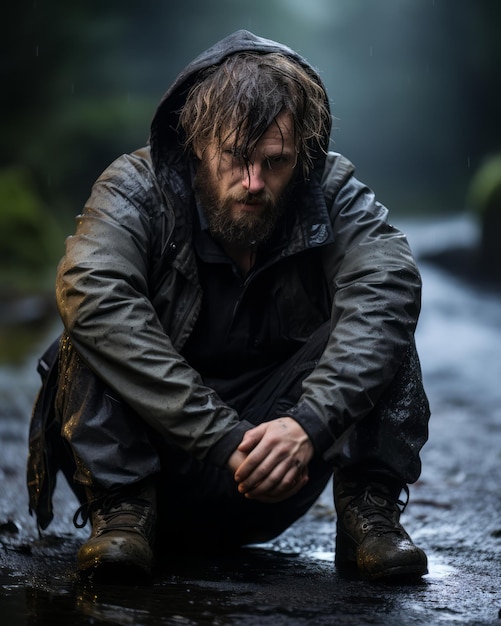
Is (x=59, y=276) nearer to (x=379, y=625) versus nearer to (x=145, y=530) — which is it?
(x=145, y=530)

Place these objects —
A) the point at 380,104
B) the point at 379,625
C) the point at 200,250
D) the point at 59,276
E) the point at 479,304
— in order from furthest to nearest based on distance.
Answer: the point at 380,104
the point at 479,304
the point at 200,250
the point at 59,276
the point at 379,625

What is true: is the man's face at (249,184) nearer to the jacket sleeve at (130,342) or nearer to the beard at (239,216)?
the beard at (239,216)

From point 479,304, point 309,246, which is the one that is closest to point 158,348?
point 309,246

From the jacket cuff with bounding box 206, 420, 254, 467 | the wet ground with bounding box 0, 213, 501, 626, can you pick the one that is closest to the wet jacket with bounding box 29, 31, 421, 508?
the jacket cuff with bounding box 206, 420, 254, 467

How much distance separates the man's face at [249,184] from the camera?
8.11 ft

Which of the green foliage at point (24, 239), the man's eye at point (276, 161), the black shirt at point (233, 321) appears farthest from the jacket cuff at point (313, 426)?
the green foliage at point (24, 239)

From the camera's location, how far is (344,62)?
1767cm

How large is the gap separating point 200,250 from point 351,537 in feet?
2.74

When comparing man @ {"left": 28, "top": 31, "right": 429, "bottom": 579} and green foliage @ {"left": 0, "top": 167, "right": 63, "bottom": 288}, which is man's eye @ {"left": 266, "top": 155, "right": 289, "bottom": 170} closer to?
man @ {"left": 28, "top": 31, "right": 429, "bottom": 579}

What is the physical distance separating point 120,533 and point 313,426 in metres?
0.50

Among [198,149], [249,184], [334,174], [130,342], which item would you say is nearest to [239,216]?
[249,184]

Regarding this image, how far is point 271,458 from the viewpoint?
7.13ft

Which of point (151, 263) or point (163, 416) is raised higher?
point (151, 263)

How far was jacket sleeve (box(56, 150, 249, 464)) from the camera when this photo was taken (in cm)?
222
